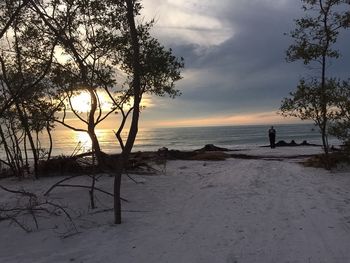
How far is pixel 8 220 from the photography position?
10.9 metres

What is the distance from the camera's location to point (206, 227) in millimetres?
9469

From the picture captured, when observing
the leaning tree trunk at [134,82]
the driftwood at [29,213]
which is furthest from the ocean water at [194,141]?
the leaning tree trunk at [134,82]

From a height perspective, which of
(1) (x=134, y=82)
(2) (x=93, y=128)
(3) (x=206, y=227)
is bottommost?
(3) (x=206, y=227)

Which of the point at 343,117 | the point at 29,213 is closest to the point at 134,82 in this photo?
the point at 29,213

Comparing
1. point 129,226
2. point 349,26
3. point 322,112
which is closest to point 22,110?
point 129,226

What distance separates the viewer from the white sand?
26.0ft

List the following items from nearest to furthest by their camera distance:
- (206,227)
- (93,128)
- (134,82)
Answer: (206,227), (134,82), (93,128)

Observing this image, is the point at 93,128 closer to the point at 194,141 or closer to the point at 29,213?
the point at 29,213

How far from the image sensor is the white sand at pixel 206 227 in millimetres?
7914

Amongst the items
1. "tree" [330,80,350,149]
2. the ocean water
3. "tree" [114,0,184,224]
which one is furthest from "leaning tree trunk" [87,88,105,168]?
the ocean water

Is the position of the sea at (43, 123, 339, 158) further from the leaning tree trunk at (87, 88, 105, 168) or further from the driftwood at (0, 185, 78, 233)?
the driftwood at (0, 185, 78, 233)

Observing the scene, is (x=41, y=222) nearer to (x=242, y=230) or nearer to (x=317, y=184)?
(x=242, y=230)

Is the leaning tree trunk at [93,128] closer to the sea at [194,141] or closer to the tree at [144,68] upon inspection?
the tree at [144,68]

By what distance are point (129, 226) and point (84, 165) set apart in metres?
9.47
